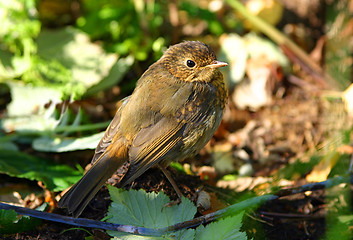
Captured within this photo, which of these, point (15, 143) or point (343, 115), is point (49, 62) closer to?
point (15, 143)

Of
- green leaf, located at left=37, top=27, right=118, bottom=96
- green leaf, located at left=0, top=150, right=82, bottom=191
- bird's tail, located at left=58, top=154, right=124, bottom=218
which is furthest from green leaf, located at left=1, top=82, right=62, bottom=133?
bird's tail, located at left=58, top=154, right=124, bottom=218

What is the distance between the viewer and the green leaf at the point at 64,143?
383 cm

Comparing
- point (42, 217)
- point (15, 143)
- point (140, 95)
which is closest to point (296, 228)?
point (140, 95)

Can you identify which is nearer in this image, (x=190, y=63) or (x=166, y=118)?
(x=166, y=118)

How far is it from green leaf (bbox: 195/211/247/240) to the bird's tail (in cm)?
81

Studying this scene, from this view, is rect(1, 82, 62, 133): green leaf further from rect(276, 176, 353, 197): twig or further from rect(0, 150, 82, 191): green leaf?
rect(276, 176, 353, 197): twig

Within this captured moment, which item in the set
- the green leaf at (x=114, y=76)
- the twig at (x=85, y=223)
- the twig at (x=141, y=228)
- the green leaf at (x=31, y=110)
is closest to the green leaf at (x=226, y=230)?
the twig at (x=141, y=228)

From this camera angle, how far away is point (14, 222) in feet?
9.93

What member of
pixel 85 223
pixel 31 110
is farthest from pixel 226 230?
pixel 31 110

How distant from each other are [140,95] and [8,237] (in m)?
1.38

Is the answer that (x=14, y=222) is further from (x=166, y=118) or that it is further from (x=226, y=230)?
(x=226, y=230)

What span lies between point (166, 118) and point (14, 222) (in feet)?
4.20

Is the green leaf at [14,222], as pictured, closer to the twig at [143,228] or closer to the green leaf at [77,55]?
the twig at [143,228]

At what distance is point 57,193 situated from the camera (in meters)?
3.59
